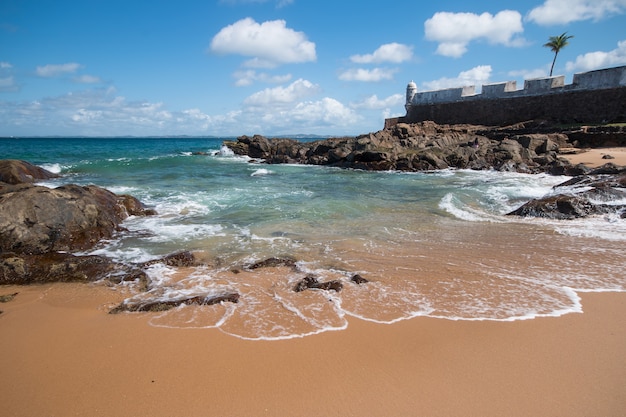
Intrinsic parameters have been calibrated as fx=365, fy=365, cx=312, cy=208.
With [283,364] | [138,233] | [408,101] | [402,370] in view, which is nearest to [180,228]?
[138,233]

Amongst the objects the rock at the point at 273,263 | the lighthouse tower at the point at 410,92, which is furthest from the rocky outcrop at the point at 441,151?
the rock at the point at 273,263

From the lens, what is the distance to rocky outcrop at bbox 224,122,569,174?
19984 millimetres

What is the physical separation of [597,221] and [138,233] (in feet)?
33.3

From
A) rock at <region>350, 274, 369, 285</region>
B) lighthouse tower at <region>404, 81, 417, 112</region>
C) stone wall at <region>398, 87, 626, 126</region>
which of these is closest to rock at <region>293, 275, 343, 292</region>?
rock at <region>350, 274, 369, 285</region>

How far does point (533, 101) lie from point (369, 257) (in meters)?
29.1

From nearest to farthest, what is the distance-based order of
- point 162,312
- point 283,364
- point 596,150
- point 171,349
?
point 283,364, point 171,349, point 162,312, point 596,150

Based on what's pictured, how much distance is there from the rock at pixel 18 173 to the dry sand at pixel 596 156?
22.5 meters

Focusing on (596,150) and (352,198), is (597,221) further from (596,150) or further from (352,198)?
(596,150)

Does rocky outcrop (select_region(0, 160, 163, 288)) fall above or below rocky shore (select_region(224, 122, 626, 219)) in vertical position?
below

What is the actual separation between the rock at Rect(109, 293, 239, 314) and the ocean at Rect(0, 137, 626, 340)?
104mm

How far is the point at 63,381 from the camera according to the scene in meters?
3.03

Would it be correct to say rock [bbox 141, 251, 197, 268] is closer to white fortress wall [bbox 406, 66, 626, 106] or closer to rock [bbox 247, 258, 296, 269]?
rock [bbox 247, 258, 296, 269]

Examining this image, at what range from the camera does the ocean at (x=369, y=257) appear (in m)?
4.23

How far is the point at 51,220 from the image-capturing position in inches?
260
